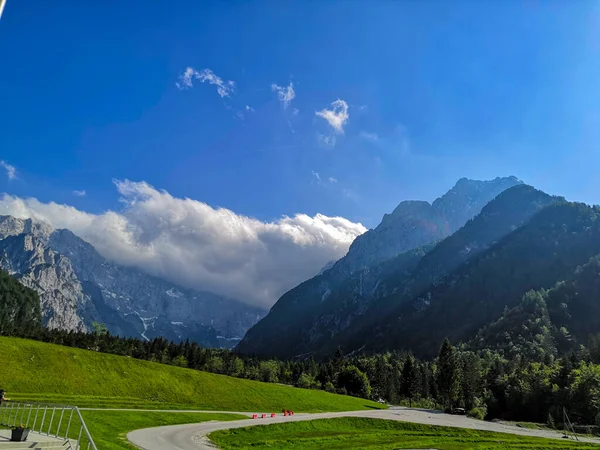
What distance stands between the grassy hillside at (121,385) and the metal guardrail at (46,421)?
91.6 feet

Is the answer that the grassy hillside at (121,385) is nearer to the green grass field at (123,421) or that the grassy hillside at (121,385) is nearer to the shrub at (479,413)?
the green grass field at (123,421)

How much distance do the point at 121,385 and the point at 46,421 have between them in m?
45.9

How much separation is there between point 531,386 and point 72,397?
124m

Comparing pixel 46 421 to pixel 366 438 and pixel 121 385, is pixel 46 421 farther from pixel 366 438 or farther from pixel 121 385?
pixel 121 385

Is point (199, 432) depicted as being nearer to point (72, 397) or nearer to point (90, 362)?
point (72, 397)

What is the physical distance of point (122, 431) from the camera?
159 ft

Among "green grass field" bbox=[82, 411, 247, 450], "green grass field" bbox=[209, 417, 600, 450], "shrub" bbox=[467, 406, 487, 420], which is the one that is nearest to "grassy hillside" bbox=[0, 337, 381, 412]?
"green grass field" bbox=[82, 411, 247, 450]

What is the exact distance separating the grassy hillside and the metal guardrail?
1100 inches

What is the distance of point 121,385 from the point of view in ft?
282

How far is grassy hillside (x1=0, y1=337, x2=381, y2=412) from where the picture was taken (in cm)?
7438

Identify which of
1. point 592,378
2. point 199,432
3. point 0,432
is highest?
point 592,378

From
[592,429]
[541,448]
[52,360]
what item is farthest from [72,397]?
[592,429]

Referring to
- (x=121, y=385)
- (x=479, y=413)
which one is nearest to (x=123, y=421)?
(x=121, y=385)

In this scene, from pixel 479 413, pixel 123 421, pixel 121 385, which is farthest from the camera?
pixel 479 413
